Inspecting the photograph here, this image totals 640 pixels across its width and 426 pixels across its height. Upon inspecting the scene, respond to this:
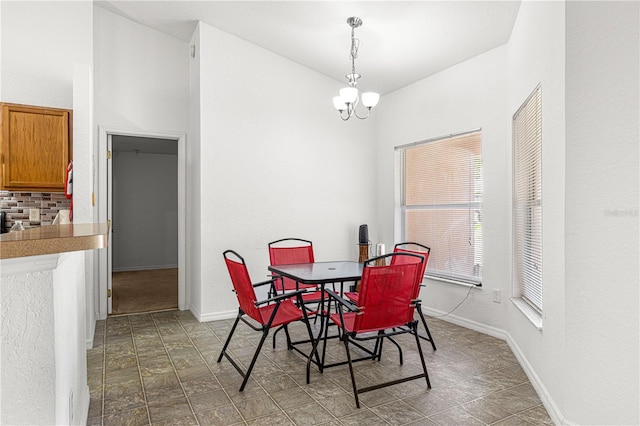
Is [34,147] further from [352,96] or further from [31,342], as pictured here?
[31,342]

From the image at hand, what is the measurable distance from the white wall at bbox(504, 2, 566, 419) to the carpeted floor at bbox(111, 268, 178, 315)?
4116 mm

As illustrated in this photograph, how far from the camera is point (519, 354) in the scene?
10.7ft

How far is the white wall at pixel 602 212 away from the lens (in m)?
2.04

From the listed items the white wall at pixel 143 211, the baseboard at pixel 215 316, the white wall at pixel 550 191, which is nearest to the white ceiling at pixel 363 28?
the white wall at pixel 550 191

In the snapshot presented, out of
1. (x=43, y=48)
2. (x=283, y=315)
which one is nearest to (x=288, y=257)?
(x=283, y=315)

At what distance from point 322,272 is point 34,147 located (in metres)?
2.75

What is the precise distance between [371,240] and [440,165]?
1433mm

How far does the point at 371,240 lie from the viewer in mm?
5504

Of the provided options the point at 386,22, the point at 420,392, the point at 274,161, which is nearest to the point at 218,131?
the point at 274,161

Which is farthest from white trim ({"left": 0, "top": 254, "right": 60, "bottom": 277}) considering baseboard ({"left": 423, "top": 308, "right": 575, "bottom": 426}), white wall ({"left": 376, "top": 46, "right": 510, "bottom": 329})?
white wall ({"left": 376, "top": 46, "right": 510, "bottom": 329})

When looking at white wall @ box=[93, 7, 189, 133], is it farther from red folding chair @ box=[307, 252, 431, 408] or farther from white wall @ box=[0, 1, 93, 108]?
red folding chair @ box=[307, 252, 431, 408]

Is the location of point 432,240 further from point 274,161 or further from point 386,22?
point 386,22

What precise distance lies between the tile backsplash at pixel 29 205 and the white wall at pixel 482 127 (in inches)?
150

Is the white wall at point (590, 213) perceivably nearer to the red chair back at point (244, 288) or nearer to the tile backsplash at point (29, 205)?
the red chair back at point (244, 288)
